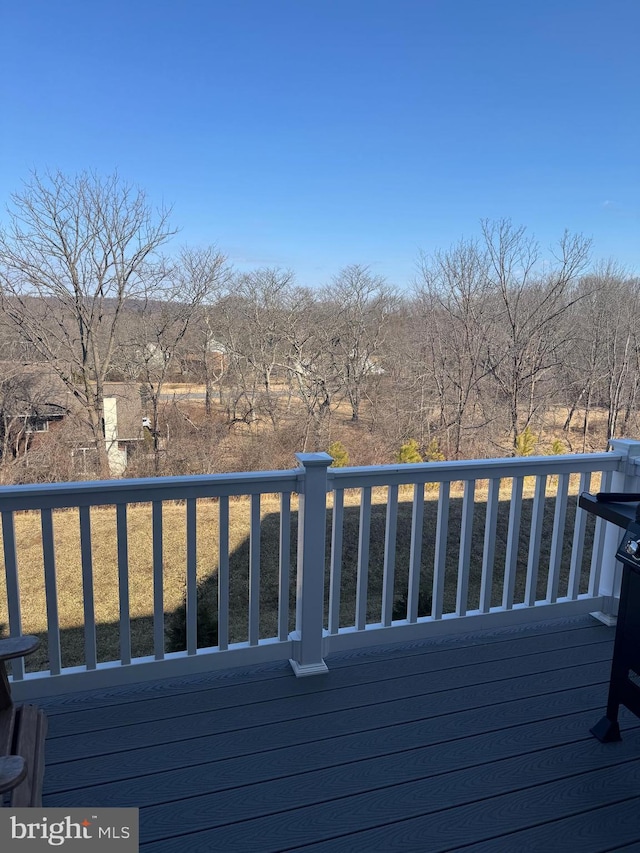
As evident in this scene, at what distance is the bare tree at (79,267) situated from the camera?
39.1 ft

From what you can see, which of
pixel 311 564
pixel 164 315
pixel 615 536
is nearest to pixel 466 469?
pixel 311 564

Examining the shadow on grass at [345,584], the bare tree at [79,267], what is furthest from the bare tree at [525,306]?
the bare tree at [79,267]

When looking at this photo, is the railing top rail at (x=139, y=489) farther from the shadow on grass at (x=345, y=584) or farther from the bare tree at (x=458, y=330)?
the bare tree at (x=458, y=330)

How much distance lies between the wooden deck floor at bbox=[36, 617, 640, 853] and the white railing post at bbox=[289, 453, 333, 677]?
0.30ft

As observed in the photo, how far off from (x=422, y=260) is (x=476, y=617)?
1462 centimetres

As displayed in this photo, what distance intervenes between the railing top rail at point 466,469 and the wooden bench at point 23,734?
1248mm

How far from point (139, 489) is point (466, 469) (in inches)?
55.8

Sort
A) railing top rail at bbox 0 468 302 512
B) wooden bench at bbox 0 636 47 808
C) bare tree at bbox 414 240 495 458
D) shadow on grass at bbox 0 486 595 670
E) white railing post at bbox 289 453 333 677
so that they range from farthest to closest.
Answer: bare tree at bbox 414 240 495 458
shadow on grass at bbox 0 486 595 670
white railing post at bbox 289 453 333 677
railing top rail at bbox 0 468 302 512
wooden bench at bbox 0 636 47 808

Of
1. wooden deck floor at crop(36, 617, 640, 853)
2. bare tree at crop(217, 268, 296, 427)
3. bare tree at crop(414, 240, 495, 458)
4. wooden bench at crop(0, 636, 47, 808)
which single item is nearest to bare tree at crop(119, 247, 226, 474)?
bare tree at crop(217, 268, 296, 427)

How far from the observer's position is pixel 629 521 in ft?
5.61

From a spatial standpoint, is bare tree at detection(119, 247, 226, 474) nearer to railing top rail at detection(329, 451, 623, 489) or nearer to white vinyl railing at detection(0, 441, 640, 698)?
white vinyl railing at detection(0, 441, 640, 698)

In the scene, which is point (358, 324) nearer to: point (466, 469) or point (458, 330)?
point (458, 330)

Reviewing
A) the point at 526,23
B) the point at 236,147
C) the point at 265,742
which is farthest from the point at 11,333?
the point at 265,742

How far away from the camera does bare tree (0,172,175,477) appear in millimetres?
11922
